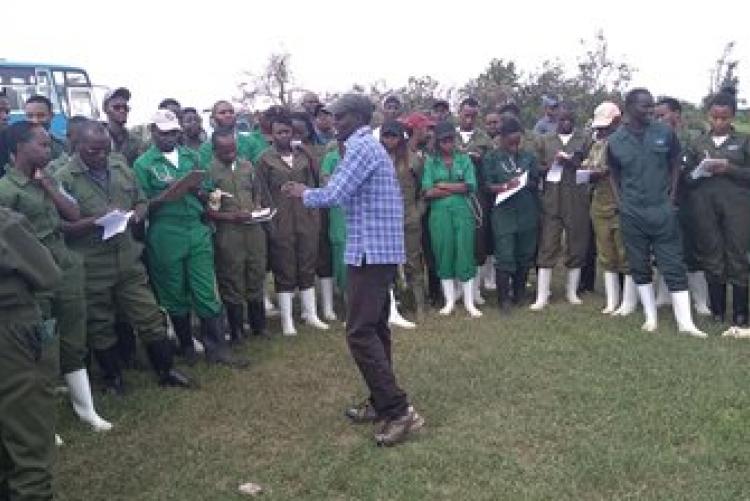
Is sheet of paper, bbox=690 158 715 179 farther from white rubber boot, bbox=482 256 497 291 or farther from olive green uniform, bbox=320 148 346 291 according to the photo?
olive green uniform, bbox=320 148 346 291

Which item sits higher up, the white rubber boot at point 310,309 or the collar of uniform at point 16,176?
the collar of uniform at point 16,176

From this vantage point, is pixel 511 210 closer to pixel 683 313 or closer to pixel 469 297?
pixel 469 297

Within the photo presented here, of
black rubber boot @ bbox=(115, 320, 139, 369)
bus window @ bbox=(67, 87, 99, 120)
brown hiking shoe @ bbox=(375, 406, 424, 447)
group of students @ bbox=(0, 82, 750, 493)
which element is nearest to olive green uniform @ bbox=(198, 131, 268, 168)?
group of students @ bbox=(0, 82, 750, 493)

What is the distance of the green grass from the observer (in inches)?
179

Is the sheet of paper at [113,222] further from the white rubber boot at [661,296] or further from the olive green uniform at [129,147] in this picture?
the white rubber boot at [661,296]

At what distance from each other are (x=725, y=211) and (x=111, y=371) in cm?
555

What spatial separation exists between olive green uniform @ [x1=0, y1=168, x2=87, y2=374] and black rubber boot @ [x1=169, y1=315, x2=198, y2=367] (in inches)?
57.6

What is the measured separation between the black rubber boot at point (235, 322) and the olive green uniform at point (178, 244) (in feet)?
1.82

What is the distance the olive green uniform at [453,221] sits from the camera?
834cm

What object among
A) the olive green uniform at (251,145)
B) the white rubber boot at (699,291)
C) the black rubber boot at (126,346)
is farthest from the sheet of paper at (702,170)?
the black rubber boot at (126,346)

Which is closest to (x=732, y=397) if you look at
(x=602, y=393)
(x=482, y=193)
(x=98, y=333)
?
(x=602, y=393)

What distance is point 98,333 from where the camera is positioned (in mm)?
5988

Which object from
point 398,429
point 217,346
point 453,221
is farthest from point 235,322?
point 398,429

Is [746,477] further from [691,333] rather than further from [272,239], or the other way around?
[272,239]
